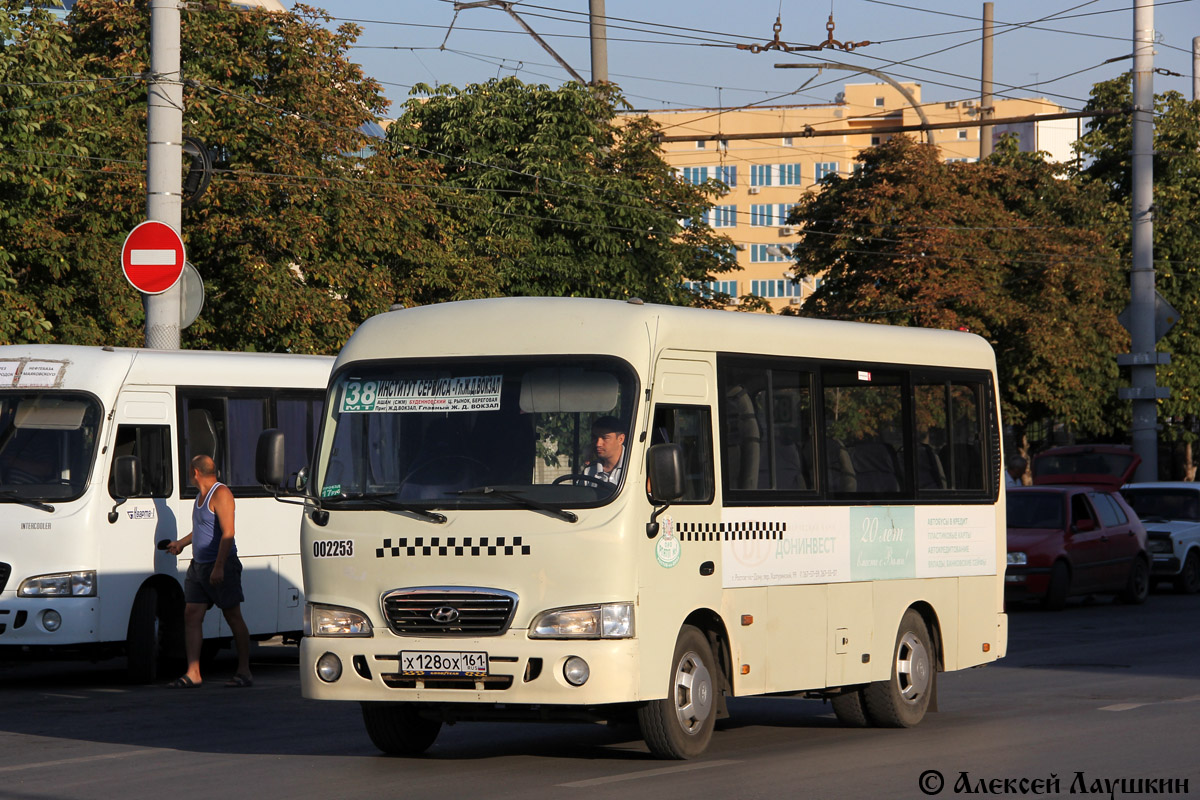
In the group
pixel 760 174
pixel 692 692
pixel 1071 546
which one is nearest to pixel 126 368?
pixel 692 692

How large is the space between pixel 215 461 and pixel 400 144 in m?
28.6

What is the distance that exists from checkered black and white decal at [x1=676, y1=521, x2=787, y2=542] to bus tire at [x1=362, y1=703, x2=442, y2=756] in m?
1.84

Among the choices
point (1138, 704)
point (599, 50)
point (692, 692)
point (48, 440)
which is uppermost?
point (599, 50)

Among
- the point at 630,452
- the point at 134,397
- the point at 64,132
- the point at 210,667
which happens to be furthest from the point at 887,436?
the point at 64,132

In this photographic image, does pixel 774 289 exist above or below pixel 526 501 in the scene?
above

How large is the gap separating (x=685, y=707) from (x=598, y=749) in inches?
37.5

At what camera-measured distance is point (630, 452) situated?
32.4 ft

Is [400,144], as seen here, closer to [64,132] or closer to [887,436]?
[64,132]

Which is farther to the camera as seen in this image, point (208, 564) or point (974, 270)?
point (974, 270)

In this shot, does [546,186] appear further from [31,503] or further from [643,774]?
[643,774]

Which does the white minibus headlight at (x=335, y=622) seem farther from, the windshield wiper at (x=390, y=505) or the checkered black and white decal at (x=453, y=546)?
the windshield wiper at (x=390, y=505)

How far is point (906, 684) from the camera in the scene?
12.3 metres

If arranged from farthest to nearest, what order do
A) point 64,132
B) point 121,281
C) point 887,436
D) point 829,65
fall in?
point 829,65 < point 121,281 < point 64,132 < point 887,436

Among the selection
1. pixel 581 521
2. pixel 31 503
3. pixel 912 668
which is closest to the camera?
pixel 581 521
